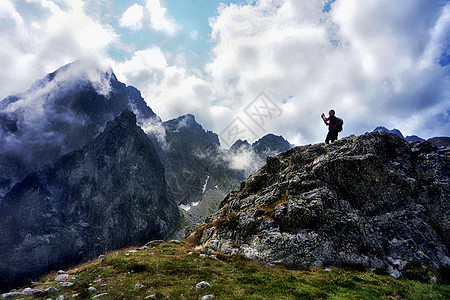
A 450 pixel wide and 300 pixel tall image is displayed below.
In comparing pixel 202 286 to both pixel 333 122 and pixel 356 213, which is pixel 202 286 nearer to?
pixel 356 213

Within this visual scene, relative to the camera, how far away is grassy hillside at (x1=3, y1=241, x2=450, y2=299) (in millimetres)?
14648

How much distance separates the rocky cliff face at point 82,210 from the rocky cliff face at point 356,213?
158m

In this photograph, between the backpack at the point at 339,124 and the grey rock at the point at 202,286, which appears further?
the backpack at the point at 339,124

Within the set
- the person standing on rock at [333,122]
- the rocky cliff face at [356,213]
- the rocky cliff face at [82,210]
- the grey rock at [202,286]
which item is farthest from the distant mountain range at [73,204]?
the person standing on rock at [333,122]

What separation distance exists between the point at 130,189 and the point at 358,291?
19439 cm

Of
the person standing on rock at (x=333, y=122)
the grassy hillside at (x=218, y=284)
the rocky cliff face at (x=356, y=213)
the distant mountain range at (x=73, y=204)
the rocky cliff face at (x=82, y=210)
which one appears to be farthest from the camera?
the distant mountain range at (x=73, y=204)

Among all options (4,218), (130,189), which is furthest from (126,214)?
(4,218)

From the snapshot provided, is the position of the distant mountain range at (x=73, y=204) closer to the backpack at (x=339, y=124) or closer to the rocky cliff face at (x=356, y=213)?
the rocky cliff face at (x=356, y=213)

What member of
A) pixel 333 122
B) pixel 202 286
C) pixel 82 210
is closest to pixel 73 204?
pixel 82 210

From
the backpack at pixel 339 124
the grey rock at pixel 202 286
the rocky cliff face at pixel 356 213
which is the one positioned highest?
the backpack at pixel 339 124

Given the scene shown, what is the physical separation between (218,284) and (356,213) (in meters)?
A: 21.9

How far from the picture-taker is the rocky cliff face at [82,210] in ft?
433

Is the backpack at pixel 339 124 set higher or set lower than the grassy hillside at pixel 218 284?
higher

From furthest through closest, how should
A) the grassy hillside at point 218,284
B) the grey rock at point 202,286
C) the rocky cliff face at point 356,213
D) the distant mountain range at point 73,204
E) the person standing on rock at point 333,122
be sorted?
1. the distant mountain range at point 73,204
2. the person standing on rock at point 333,122
3. the rocky cliff face at point 356,213
4. the grey rock at point 202,286
5. the grassy hillside at point 218,284
